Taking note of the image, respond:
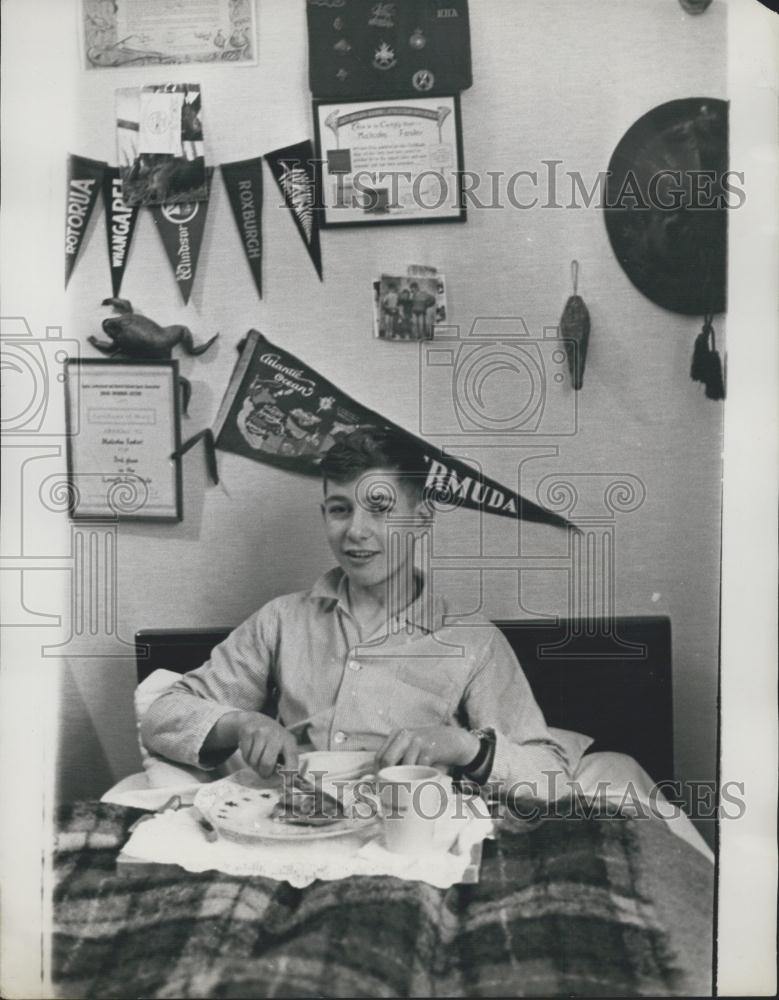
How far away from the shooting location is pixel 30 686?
4.94 ft

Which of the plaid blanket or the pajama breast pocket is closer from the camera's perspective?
the plaid blanket

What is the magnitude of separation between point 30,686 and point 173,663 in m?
0.21

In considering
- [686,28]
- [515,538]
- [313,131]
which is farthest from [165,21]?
[515,538]

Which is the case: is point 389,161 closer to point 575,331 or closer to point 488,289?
point 488,289

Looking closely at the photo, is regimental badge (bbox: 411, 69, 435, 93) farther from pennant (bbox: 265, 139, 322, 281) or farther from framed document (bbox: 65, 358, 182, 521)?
framed document (bbox: 65, 358, 182, 521)

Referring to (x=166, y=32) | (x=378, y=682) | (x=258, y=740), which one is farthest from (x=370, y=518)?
(x=166, y=32)

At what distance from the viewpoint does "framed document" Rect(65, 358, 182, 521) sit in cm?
147

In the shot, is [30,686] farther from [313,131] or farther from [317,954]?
[313,131]

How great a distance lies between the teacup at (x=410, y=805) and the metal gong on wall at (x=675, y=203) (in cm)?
73

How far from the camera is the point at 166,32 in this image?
1.44 m

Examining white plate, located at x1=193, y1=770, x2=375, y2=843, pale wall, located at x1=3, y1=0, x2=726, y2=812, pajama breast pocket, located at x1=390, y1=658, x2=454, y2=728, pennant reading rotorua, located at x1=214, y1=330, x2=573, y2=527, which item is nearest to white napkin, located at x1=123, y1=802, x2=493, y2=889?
white plate, located at x1=193, y1=770, x2=375, y2=843

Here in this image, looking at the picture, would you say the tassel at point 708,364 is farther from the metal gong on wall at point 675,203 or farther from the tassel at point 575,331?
the tassel at point 575,331

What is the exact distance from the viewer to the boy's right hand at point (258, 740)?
56.6 inches

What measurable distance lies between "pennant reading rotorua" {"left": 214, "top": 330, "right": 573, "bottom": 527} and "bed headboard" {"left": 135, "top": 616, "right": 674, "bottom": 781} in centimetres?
16
